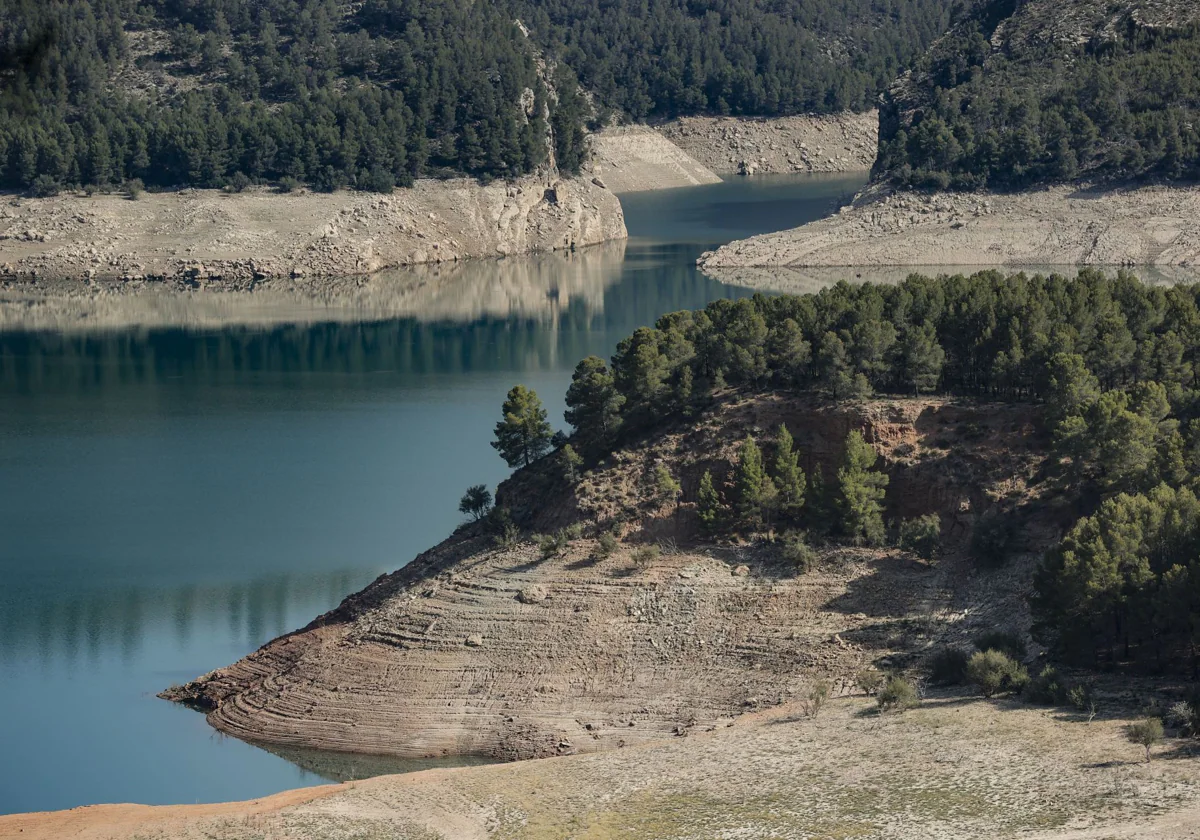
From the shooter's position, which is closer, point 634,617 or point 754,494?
point 634,617

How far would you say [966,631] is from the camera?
4928 cm

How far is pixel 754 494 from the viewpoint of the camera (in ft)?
179

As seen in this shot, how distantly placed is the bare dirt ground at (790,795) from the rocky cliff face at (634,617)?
457 centimetres

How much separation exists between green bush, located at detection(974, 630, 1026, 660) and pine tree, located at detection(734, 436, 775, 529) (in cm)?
835

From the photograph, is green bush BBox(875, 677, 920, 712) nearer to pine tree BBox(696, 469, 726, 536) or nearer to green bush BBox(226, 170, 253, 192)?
pine tree BBox(696, 469, 726, 536)

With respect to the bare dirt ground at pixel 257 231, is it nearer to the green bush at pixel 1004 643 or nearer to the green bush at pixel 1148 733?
the green bush at pixel 1004 643

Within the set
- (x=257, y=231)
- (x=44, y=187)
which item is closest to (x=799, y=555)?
(x=257, y=231)

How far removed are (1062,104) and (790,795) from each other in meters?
110

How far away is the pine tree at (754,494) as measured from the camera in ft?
179

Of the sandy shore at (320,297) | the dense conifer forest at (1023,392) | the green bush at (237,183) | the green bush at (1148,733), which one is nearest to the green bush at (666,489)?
the dense conifer forest at (1023,392)

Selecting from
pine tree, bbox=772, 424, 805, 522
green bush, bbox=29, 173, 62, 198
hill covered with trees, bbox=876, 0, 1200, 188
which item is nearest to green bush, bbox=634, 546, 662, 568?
pine tree, bbox=772, 424, 805, 522

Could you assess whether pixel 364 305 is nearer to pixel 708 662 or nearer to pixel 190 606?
pixel 190 606

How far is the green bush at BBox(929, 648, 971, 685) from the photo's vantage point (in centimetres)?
4641

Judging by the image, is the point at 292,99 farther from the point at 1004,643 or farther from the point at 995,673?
the point at 995,673
